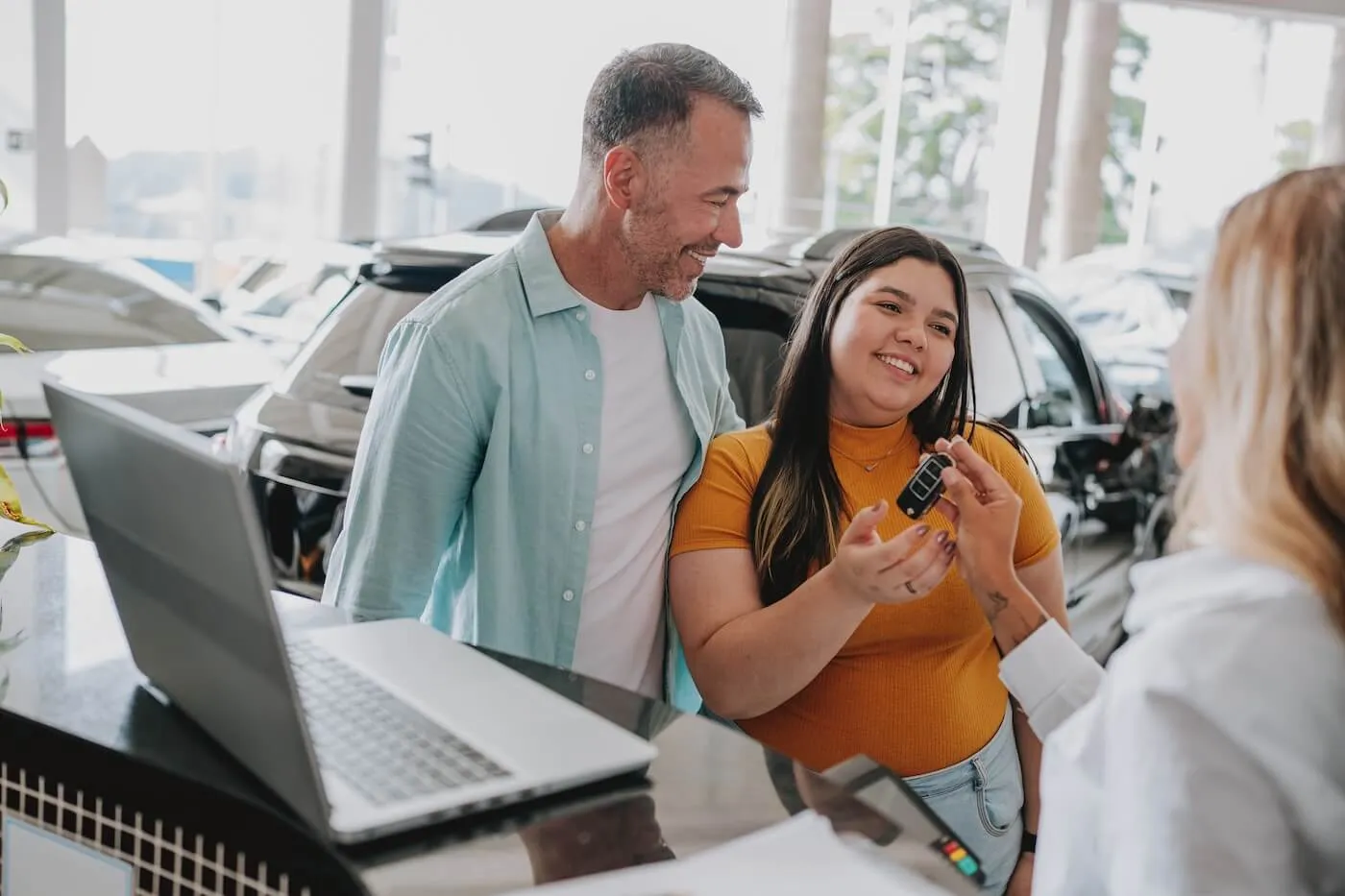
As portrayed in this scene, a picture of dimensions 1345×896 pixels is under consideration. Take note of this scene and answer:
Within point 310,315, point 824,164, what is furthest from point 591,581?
point 824,164

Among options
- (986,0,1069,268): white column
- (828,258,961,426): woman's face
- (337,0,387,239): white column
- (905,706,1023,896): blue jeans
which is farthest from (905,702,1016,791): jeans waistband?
(986,0,1069,268): white column

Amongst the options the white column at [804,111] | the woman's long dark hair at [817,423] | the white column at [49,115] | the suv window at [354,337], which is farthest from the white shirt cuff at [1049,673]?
the white column at [804,111]

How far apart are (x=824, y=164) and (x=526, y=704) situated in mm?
12041

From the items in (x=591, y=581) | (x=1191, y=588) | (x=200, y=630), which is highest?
(x=1191, y=588)

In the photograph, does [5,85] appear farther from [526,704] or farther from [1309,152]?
[1309,152]

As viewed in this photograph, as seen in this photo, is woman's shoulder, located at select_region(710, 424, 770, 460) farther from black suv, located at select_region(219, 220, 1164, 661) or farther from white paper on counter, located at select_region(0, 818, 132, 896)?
white paper on counter, located at select_region(0, 818, 132, 896)

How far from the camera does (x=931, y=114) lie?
14.6m

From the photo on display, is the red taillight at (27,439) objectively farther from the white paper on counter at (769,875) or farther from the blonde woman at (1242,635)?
the blonde woman at (1242,635)

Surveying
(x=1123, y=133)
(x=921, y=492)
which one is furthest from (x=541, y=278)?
(x=1123, y=133)

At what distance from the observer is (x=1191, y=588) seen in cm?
106

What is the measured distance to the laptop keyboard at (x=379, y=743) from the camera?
121 cm

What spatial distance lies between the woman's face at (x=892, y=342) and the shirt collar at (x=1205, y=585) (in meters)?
1.01

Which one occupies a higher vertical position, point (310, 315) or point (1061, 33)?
point (1061, 33)

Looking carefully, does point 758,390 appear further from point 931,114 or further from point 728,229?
point 931,114
